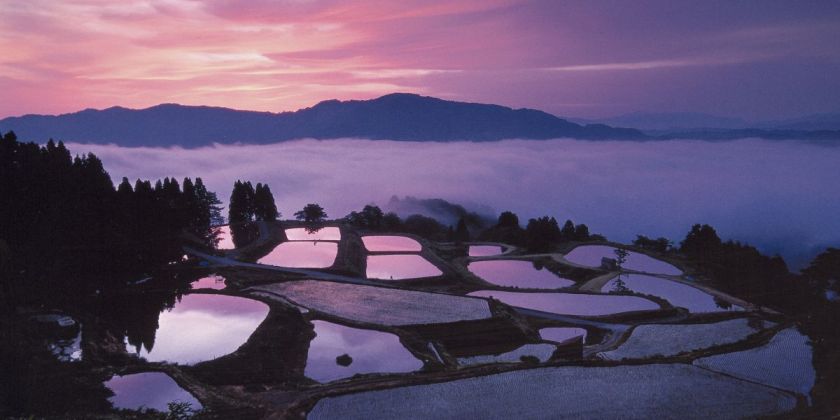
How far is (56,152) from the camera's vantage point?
5059 cm

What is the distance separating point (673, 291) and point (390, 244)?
32562 mm

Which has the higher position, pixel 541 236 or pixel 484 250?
pixel 541 236

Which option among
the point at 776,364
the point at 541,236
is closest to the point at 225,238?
the point at 541,236

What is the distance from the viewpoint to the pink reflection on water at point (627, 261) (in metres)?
57.4

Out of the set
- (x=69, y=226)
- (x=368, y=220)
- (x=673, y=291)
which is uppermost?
(x=69, y=226)

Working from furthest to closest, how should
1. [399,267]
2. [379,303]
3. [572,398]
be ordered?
[399,267] < [379,303] < [572,398]

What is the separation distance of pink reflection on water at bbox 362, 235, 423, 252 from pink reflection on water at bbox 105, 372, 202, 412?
3905 centimetres

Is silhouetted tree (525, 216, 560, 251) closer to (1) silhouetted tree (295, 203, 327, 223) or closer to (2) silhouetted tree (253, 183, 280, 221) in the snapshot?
(1) silhouetted tree (295, 203, 327, 223)

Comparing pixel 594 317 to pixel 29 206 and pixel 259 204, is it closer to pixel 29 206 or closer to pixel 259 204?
pixel 29 206

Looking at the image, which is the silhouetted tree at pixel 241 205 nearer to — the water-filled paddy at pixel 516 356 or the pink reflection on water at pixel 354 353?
the pink reflection on water at pixel 354 353

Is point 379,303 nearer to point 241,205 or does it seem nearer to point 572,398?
point 572,398

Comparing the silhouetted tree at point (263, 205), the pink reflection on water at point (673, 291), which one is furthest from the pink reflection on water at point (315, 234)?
the pink reflection on water at point (673, 291)

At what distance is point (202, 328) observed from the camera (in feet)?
111

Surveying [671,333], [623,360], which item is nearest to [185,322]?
[623,360]
